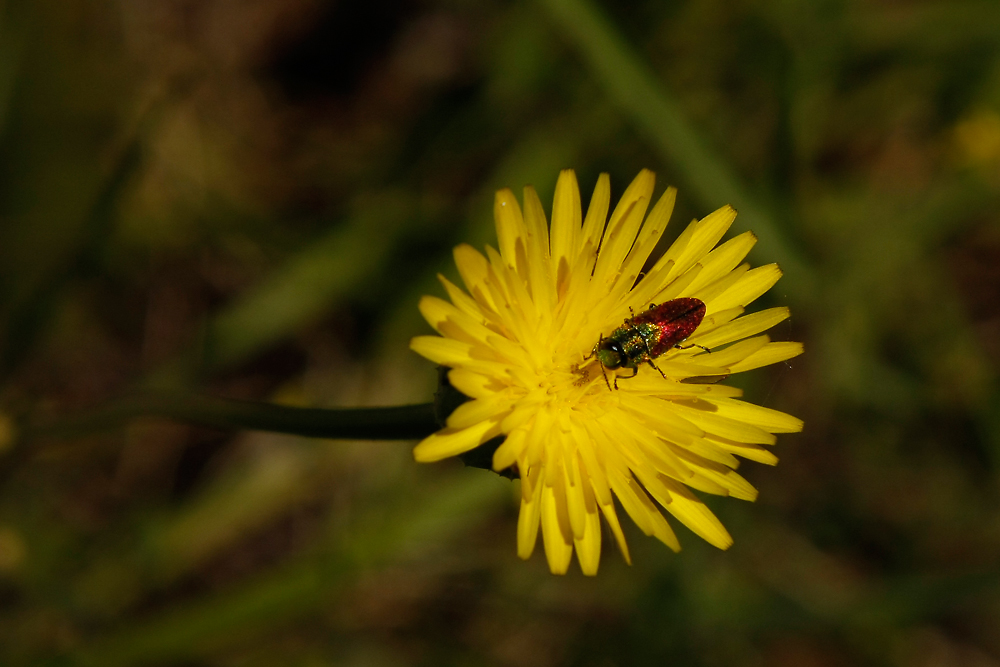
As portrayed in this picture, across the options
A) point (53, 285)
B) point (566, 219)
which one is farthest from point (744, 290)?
point (53, 285)

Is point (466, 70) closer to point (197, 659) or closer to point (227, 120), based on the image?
point (227, 120)

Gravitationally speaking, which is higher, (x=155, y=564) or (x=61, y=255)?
(x=61, y=255)

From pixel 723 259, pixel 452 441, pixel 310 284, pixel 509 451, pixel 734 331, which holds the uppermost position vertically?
pixel 310 284

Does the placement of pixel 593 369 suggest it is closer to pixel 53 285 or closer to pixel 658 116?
pixel 658 116

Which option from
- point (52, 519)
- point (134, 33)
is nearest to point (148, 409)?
point (52, 519)

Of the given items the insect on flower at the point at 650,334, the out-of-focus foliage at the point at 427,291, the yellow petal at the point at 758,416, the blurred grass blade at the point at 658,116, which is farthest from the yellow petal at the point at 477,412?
the blurred grass blade at the point at 658,116

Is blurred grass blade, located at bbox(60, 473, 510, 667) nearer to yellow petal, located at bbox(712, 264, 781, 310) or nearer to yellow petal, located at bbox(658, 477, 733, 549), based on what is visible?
yellow petal, located at bbox(658, 477, 733, 549)
